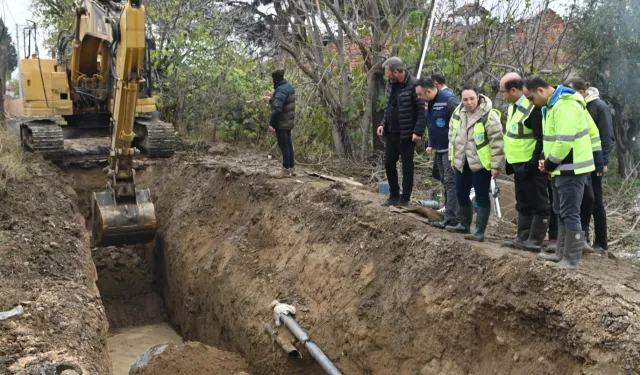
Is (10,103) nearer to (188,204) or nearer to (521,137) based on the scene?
(188,204)

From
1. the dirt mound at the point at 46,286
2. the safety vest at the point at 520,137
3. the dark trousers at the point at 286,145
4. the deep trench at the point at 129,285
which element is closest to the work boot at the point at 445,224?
the safety vest at the point at 520,137

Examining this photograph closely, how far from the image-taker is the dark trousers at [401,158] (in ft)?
26.1

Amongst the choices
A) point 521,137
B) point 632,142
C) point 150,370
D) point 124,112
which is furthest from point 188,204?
point 632,142

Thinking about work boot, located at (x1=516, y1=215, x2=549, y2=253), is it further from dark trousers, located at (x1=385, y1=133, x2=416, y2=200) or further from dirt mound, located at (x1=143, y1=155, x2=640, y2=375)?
dark trousers, located at (x1=385, y1=133, x2=416, y2=200)

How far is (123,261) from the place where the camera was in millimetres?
12188

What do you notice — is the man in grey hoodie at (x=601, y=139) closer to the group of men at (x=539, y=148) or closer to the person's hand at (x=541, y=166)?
the group of men at (x=539, y=148)

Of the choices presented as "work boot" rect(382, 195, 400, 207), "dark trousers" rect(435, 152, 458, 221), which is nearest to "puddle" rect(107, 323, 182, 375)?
"work boot" rect(382, 195, 400, 207)

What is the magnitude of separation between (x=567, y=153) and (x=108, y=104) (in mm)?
9742

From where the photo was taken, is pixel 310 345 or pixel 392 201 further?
pixel 392 201

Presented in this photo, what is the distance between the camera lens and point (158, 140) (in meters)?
12.8

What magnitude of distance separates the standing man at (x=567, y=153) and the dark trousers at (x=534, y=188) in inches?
18.5

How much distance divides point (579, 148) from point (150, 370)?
16.3ft

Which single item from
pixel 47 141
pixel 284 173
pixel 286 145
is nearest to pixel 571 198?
pixel 286 145

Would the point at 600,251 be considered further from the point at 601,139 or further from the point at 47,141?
the point at 47,141
